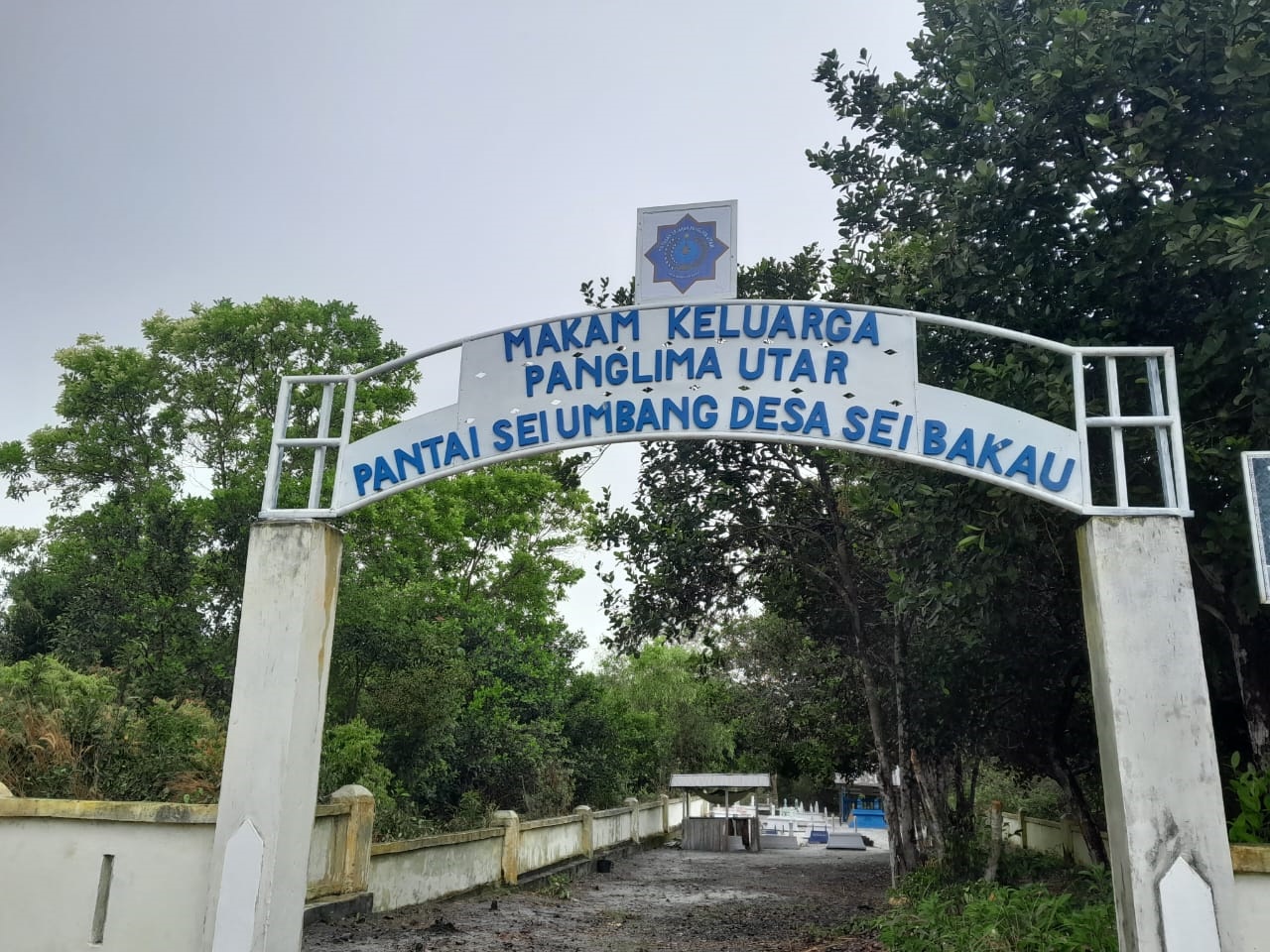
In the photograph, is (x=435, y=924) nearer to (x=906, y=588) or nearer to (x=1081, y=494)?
(x=906, y=588)

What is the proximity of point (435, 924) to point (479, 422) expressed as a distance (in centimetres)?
725

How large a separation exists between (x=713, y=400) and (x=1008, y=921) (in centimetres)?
511

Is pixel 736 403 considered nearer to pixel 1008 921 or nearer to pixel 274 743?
pixel 274 743

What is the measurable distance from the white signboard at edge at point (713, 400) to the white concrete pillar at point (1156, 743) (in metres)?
0.45

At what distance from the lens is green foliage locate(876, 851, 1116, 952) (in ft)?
22.4

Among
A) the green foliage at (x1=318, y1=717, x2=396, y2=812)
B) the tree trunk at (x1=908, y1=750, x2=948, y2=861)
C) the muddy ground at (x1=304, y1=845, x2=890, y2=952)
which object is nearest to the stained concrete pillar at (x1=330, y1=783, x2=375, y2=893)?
the muddy ground at (x1=304, y1=845, x2=890, y2=952)

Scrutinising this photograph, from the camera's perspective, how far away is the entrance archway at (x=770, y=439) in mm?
4512

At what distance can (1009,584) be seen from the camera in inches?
352

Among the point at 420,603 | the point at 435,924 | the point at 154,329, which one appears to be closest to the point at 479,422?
the point at 435,924

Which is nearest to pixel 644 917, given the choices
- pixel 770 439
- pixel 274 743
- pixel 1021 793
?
pixel 274 743

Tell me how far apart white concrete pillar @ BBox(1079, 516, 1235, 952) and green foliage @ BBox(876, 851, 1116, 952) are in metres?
2.42

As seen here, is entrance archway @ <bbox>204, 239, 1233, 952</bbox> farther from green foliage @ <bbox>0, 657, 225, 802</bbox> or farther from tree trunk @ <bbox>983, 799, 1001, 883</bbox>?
tree trunk @ <bbox>983, 799, 1001, 883</bbox>

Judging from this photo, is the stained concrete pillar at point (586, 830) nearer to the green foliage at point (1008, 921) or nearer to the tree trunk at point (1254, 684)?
Answer: the green foliage at point (1008, 921)

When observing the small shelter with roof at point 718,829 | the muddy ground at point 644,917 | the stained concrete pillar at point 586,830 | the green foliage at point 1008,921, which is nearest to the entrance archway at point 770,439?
the green foliage at point 1008,921
